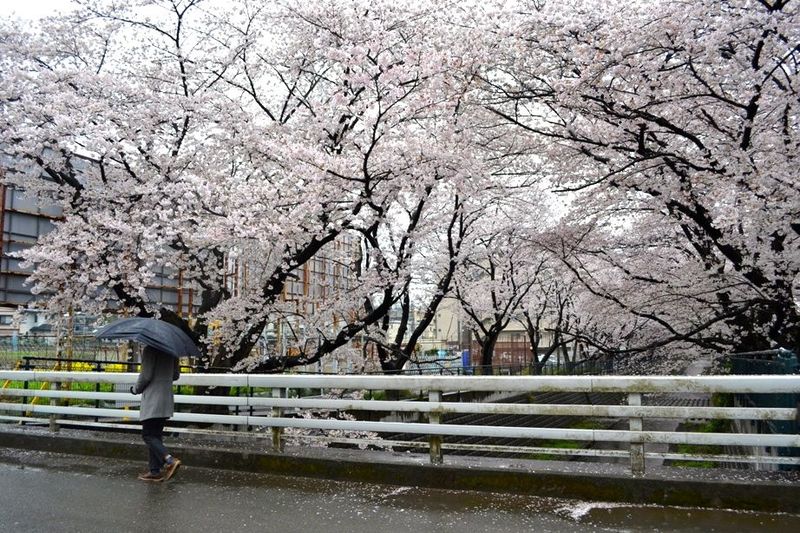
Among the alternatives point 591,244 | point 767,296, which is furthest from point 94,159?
point 767,296

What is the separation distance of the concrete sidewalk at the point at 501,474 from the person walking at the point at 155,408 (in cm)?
72

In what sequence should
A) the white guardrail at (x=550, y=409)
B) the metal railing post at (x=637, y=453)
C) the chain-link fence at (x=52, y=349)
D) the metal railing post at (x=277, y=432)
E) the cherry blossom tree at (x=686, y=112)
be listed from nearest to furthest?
the white guardrail at (x=550, y=409) < the metal railing post at (x=637, y=453) < the metal railing post at (x=277, y=432) < the cherry blossom tree at (x=686, y=112) < the chain-link fence at (x=52, y=349)

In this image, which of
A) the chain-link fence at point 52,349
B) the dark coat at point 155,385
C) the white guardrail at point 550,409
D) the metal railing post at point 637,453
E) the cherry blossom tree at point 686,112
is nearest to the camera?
the white guardrail at point 550,409

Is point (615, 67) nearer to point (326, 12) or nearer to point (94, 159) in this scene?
point (326, 12)

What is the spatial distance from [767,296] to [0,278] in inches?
1094

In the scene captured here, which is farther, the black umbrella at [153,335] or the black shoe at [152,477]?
the black shoe at [152,477]

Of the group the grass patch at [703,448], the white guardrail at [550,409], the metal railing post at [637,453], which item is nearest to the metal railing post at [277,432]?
the white guardrail at [550,409]

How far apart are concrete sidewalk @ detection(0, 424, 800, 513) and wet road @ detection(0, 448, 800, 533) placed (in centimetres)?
13

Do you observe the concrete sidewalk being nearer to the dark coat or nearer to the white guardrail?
the white guardrail

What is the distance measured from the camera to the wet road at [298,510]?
5.00 meters

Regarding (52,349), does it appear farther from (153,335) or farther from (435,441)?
(435,441)

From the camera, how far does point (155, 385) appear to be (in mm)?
6785

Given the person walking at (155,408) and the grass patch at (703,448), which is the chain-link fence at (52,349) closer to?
the person walking at (155,408)

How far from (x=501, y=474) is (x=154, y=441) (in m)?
3.71
